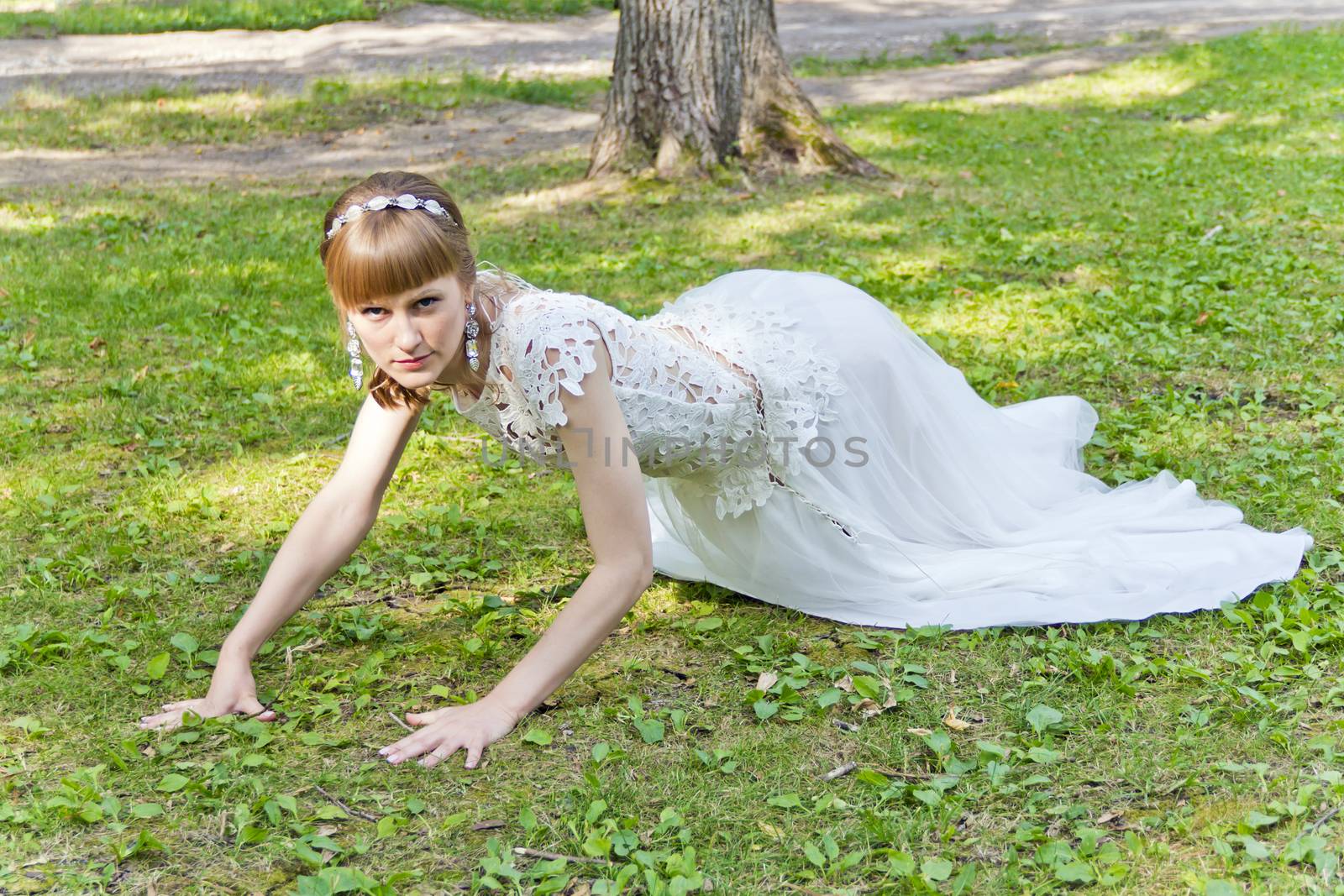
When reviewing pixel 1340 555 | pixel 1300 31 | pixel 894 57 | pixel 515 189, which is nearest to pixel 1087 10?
pixel 1300 31

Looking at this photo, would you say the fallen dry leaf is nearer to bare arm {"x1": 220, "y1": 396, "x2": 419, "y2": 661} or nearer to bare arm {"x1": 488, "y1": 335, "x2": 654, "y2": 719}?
bare arm {"x1": 488, "y1": 335, "x2": 654, "y2": 719}

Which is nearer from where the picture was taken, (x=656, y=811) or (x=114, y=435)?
(x=656, y=811)

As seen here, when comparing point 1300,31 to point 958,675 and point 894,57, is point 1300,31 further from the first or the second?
point 958,675

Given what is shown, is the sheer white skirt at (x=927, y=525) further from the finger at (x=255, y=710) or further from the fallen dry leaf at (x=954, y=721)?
the finger at (x=255, y=710)

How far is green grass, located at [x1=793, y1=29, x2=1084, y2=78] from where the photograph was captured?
14.4 meters

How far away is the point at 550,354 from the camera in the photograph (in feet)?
9.78

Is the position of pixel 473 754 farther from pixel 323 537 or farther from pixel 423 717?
pixel 323 537

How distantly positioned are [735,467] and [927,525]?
665 mm

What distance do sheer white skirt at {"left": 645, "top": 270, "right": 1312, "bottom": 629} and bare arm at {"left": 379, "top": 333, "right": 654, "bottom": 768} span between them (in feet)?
2.58

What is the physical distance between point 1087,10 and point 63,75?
551 inches

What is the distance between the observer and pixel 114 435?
16.7ft

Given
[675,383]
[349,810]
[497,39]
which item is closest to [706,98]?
[675,383]

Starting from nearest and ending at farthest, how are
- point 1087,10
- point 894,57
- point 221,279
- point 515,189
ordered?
point 221,279
point 515,189
point 894,57
point 1087,10

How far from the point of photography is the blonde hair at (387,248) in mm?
2775
